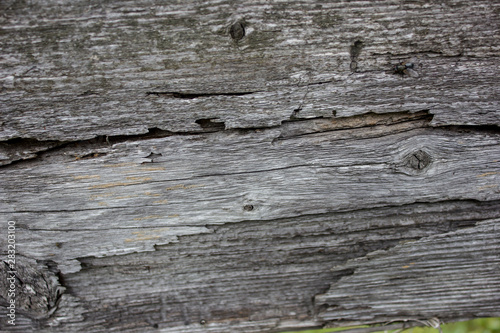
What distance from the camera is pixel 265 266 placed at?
5.04 feet

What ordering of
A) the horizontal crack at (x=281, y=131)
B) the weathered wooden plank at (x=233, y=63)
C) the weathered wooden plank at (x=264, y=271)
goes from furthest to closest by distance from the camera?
the weathered wooden plank at (x=264, y=271) → the horizontal crack at (x=281, y=131) → the weathered wooden plank at (x=233, y=63)

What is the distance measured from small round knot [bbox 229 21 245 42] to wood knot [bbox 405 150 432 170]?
82cm

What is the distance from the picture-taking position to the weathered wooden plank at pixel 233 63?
120 centimetres

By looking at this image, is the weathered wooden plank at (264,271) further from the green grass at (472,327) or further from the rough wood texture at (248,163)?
the green grass at (472,327)

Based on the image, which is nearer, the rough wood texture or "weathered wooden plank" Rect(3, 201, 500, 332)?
the rough wood texture

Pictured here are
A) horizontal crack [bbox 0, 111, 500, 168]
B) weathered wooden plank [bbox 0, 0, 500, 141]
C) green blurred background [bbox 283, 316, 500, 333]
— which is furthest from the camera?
green blurred background [bbox 283, 316, 500, 333]

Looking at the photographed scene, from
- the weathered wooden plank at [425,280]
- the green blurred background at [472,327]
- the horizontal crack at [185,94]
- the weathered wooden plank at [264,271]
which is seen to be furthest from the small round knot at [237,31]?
the green blurred background at [472,327]

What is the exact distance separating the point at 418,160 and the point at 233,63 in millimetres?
843

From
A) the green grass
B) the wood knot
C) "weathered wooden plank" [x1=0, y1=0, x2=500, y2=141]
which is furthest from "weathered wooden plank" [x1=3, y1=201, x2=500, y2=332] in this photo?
the green grass

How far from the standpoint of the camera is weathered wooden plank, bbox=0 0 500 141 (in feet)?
3.92

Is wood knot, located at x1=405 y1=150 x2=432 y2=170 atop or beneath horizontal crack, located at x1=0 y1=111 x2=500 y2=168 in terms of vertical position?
beneath

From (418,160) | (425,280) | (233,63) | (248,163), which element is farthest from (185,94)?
(425,280)

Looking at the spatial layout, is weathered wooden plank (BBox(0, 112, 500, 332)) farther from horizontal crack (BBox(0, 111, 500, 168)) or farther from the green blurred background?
the green blurred background

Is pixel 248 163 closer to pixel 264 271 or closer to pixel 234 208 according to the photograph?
pixel 234 208
